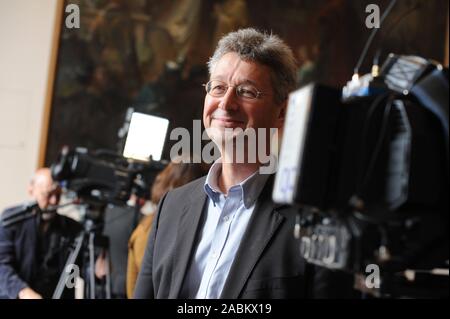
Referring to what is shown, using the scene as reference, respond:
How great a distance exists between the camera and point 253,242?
1.73 meters

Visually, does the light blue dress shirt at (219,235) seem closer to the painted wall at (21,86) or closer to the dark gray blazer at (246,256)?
the dark gray blazer at (246,256)

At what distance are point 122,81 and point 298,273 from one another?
5542 millimetres

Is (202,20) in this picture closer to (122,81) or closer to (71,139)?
(122,81)

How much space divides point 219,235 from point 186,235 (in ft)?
0.37

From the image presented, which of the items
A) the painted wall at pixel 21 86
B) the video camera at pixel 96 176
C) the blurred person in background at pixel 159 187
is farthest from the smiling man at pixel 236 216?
the painted wall at pixel 21 86

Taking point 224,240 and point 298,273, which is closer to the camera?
point 298,273

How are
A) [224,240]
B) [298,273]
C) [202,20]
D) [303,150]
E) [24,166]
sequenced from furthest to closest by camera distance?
[202,20]
[24,166]
[224,240]
[298,273]
[303,150]

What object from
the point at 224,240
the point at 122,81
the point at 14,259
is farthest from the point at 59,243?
the point at 122,81

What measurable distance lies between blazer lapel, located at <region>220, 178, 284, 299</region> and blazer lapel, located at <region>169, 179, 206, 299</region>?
6.8 inches

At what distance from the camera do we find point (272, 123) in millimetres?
1958

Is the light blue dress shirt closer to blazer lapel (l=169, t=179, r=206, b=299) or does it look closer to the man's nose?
blazer lapel (l=169, t=179, r=206, b=299)

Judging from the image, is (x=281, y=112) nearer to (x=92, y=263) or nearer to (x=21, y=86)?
(x=92, y=263)

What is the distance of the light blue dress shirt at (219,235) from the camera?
1735 mm

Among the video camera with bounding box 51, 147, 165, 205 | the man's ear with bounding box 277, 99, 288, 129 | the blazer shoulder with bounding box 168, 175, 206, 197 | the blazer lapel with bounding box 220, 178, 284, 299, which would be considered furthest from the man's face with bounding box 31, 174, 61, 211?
the blazer lapel with bounding box 220, 178, 284, 299
